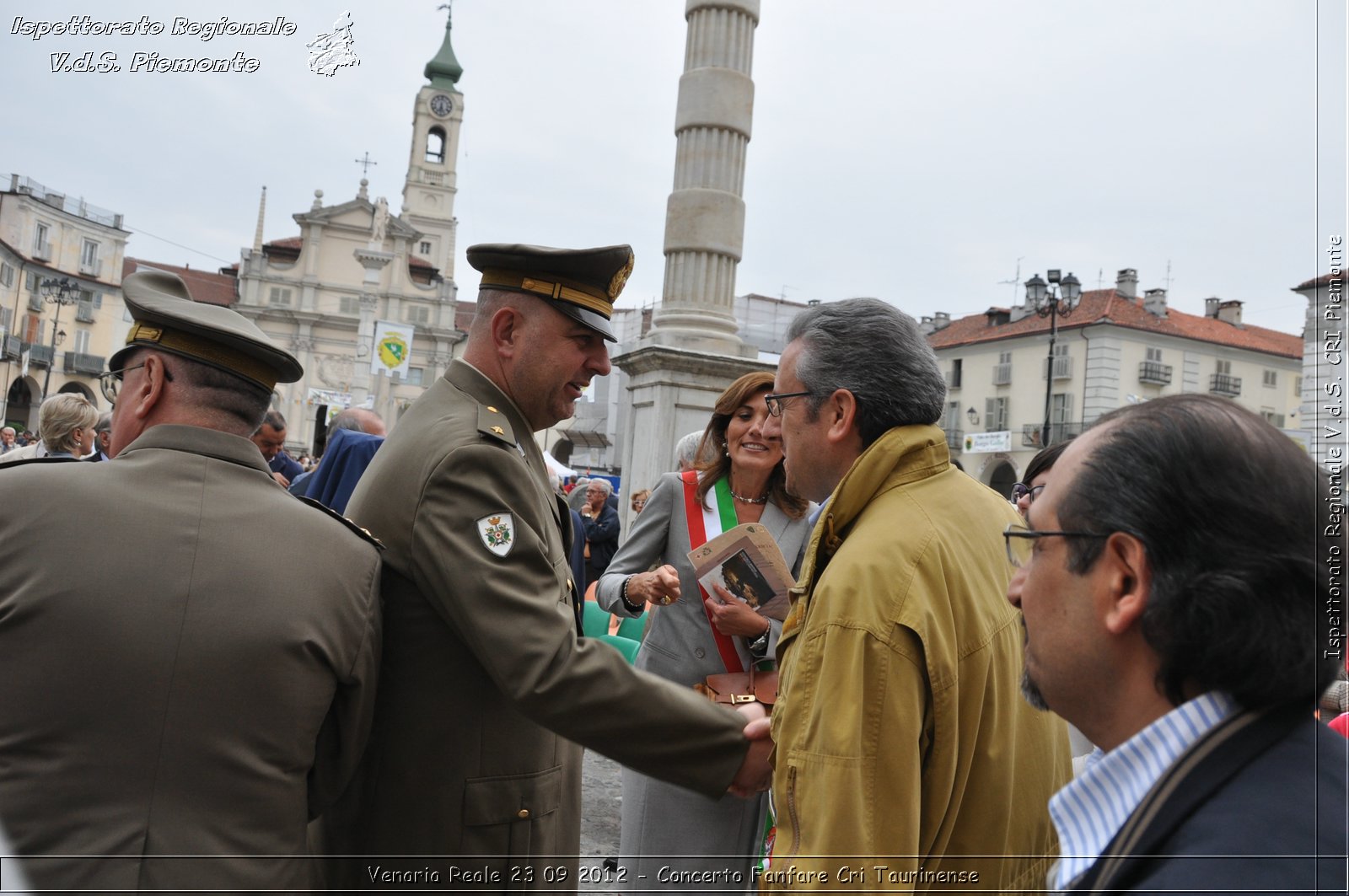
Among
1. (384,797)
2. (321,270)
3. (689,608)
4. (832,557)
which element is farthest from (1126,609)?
(321,270)

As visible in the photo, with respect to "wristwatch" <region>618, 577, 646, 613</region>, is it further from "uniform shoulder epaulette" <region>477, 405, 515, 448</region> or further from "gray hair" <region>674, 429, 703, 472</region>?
"uniform shoulder epaulette" <region>477, 405, 515, 448</region>

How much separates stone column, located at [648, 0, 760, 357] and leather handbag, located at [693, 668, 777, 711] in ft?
23.1

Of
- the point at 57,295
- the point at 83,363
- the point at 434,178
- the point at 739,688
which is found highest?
the point at 434,178

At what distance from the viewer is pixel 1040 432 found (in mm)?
42344

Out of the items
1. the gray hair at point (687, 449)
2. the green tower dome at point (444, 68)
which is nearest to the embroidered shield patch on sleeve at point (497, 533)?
the gray hair at point (687, 449)

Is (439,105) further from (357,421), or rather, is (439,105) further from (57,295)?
(357,421)

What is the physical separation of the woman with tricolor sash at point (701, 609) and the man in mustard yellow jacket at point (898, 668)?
4.84 feet

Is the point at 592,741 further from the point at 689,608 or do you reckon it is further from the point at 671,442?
the point at 671,442

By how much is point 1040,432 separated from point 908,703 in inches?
1706

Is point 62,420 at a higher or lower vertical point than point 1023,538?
higher

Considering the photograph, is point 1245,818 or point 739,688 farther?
point 739,688

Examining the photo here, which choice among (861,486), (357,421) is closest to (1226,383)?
(357,421)

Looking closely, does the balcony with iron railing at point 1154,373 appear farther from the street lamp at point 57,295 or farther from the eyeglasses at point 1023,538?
the eyeglasses at point 1023,538

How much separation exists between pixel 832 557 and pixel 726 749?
0.64m
